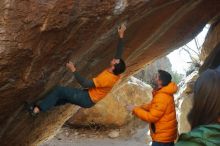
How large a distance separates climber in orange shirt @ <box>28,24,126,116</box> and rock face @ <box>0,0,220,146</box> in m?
0.15

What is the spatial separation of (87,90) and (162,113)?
1.08 meters

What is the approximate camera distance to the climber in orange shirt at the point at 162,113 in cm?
→ 549

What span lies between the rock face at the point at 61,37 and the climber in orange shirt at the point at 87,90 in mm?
152

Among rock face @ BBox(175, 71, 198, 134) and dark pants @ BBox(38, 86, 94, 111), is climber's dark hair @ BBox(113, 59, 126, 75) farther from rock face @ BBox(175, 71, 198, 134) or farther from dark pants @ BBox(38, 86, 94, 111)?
rock face @ BBox(175, 71, 198, 134)

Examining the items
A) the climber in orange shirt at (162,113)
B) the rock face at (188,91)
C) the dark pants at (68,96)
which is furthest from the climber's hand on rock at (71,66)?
the rock face at (188,91)

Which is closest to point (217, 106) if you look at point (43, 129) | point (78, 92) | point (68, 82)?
point (78, 92)

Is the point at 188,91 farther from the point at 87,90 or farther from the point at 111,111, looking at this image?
the point at 111,111

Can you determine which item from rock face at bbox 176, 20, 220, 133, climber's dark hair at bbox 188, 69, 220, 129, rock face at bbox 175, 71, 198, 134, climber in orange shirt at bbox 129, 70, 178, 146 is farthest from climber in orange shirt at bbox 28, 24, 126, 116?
rock face at bbox 176, 20, 220, 133

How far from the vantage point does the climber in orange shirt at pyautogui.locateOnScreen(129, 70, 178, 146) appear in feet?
18.0

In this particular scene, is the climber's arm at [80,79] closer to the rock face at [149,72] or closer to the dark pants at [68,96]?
the dark pants at [68,96]

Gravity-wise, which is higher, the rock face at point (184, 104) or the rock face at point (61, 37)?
the rock face at point (61, 37)

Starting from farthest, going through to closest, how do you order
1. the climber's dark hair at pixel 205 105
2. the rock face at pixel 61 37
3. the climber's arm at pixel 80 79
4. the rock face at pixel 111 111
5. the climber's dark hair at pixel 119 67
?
1. the rock face at pixel 111 111
2. the climber's dark hair at pixel 119 67
3. the climber's arm at pixel 80 79
4. the rock face at pixel 61 37
5. the climber's dark hair at pixel 205 105

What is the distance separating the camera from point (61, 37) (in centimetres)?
505

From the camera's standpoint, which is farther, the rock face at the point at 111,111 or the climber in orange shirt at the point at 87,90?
the rock face at the point at 111,111
